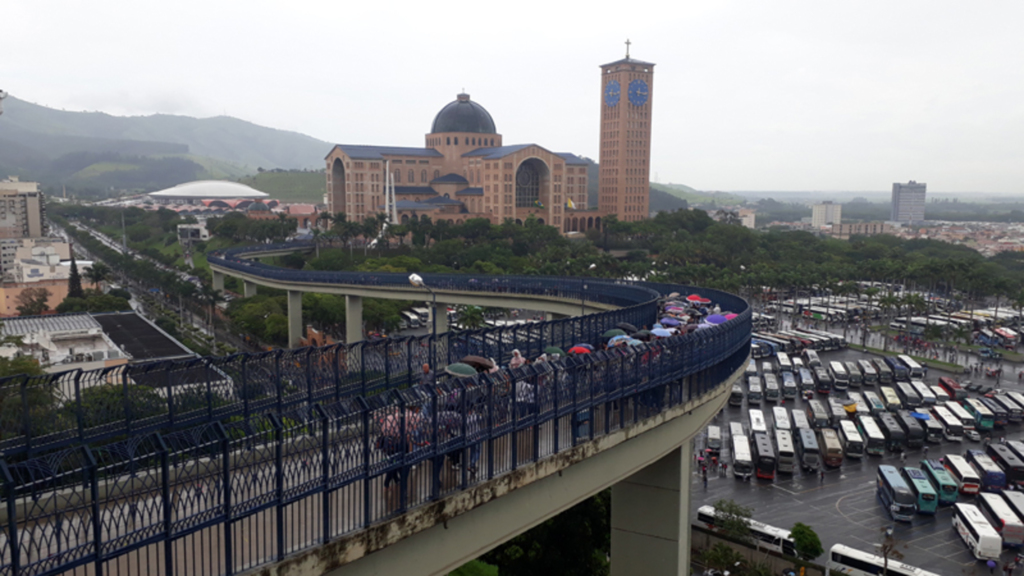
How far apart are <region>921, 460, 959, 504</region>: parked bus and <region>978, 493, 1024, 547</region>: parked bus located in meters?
1.06

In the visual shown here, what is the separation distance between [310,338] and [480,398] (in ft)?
152

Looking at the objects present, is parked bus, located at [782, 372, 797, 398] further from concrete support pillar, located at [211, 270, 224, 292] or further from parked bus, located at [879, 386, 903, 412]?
concrete support pillar, located at [211, 270, 224, 292]

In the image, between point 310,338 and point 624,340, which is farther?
point 310,338

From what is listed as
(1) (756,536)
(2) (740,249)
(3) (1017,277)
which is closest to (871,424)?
(1) (756,536)

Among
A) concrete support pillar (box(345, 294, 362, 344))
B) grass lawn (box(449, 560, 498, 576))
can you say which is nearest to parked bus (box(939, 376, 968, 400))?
grass lawn (box(449, 560, 498, 576))

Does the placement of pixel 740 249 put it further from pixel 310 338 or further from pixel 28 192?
pixel 28 192

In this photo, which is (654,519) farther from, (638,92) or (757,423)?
(638,92)

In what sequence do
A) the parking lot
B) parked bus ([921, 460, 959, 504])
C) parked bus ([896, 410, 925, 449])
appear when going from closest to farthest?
the parking lot < parked bus ([921, 460, 959, 504]) < parked bus ([896, 410, 925, 449])

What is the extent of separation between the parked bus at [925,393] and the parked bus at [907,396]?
0.93 feet

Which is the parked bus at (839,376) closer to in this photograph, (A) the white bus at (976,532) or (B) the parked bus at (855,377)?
(B) the parked bus at (855,377)

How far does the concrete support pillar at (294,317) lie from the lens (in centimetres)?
5194

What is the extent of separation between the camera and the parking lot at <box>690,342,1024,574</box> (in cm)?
2625

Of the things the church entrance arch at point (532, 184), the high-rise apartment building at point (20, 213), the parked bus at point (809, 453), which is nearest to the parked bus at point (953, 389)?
the parked bus at point (809, 453)

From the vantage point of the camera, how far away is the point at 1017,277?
95125 millimetres
